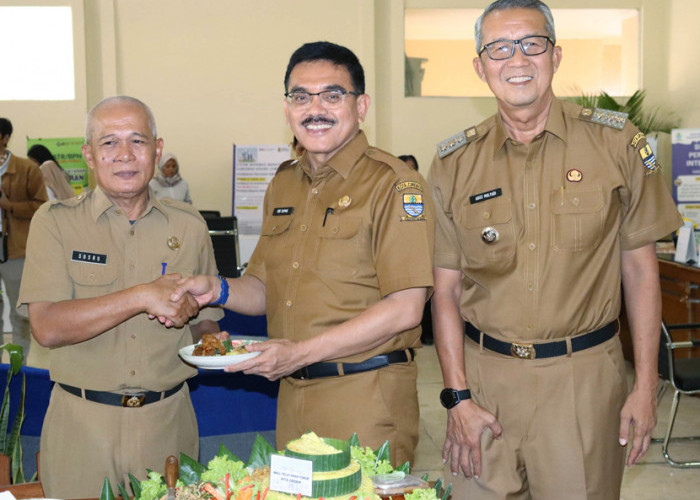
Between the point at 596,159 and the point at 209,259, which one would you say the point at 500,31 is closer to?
the point at 596,159

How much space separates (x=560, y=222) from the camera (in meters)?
2.09

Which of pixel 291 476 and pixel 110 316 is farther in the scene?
pixel 110 316

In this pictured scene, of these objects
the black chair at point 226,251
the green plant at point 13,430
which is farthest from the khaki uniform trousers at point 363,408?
the black chair at point 226,251

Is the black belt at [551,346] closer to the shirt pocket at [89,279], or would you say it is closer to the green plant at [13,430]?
the shirt pocket at [89,279]

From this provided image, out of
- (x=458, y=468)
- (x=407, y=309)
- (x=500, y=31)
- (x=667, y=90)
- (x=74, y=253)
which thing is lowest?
(x=458, y=468)

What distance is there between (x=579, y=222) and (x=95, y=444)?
1.39 metres

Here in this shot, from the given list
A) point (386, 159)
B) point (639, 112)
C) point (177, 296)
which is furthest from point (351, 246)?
point (639, 112)

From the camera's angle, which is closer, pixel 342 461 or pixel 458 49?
pixel 342 461

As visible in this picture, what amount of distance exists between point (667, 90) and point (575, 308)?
32.0ft

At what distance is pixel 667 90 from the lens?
1083 centimetres

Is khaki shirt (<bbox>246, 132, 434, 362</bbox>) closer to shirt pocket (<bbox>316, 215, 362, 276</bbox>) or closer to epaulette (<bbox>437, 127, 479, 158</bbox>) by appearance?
shirt pocket (<bbox>316, 215, 362, 276</bbox>)

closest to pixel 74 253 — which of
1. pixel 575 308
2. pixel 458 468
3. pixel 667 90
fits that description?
pixel 458 468

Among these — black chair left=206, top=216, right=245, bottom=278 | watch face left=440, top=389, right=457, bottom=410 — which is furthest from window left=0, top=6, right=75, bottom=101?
watch face left=440, top=389, right=457, bottom=410

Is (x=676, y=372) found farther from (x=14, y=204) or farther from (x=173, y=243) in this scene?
(x=14, y=204)
